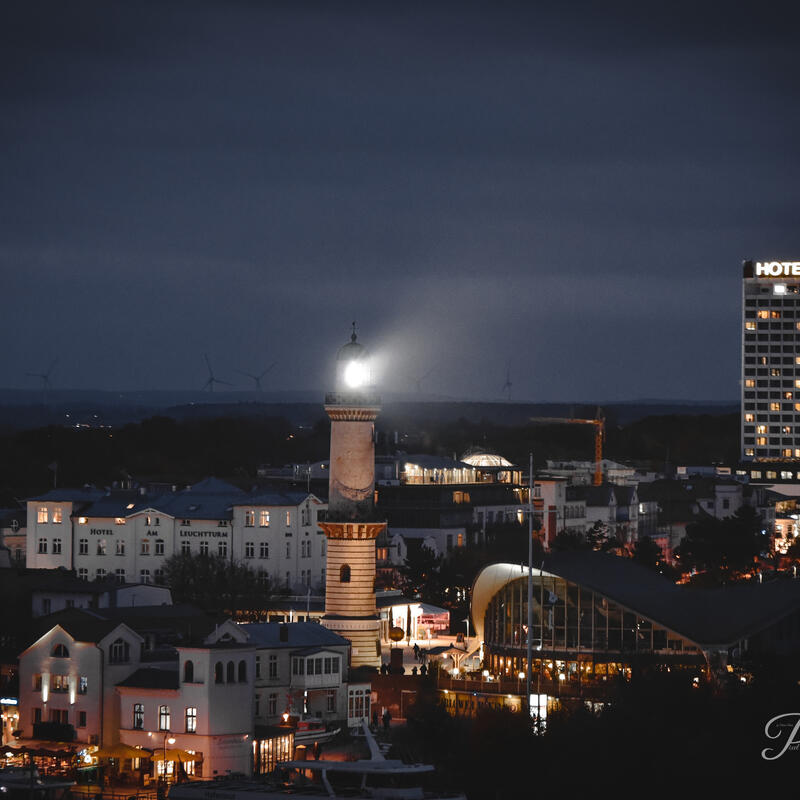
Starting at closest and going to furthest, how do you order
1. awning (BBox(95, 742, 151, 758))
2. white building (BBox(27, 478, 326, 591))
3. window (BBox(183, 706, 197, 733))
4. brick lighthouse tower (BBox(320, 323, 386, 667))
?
awning (BBox(95, 742, 151, 758)) < window (BBox(183, 706, 197, 733)) < brick lighthouse tower (BBox(320, 323, 386, 667)) < white building (BBox(27, 478, 326, 591))

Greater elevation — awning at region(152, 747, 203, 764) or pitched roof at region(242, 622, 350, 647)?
pitched roof at region(242, 622, 350, 647)

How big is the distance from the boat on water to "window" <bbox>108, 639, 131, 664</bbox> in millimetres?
8739

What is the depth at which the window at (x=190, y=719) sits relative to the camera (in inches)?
2542

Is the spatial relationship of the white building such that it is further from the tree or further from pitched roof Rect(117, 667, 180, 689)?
pitched roof Rect(117, 667, 180, 689)

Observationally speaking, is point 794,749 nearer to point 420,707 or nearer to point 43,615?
point 420,707

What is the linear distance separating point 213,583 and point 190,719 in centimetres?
3210

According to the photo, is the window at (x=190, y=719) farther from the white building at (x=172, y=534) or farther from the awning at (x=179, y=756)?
the white building at (x=172, y=534)

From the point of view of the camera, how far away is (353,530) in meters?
82.6

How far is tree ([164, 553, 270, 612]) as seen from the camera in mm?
93375

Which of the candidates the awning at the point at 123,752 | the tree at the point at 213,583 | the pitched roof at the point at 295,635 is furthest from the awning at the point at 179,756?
the tree at the point at 213,583

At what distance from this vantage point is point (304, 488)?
130m

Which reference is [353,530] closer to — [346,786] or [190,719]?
[190,719]

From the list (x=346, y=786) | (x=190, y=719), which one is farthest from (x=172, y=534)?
(x=346, y=786)

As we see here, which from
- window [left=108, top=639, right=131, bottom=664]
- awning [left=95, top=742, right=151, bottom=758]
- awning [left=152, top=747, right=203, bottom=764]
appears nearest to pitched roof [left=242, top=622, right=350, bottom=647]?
window [left=108, top=639, right=131, bottom=664]
